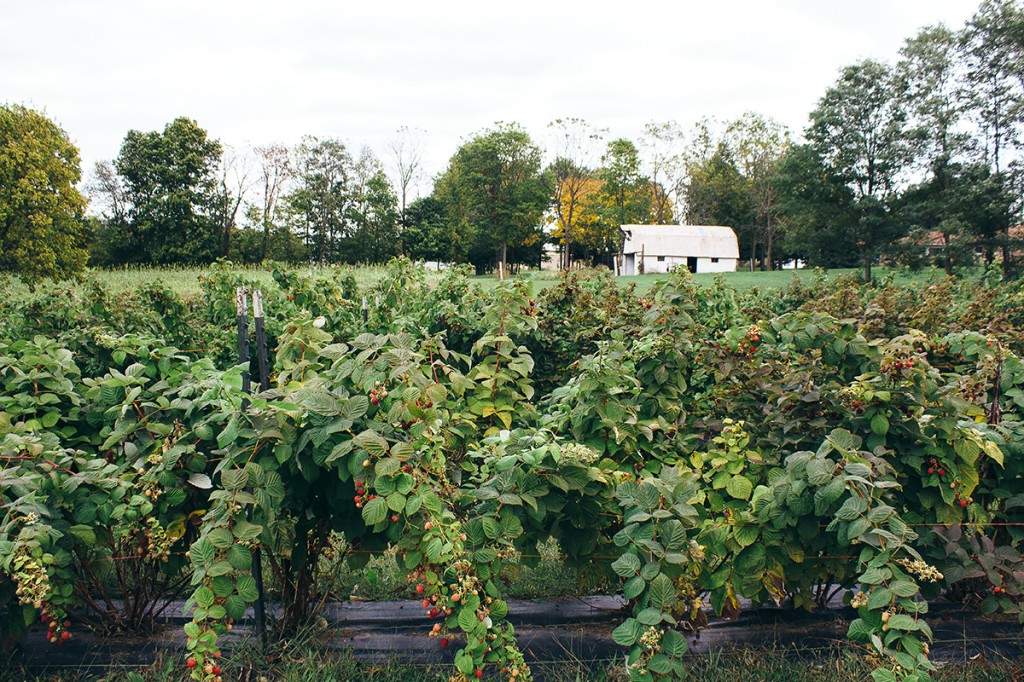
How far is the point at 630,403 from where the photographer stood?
272cm

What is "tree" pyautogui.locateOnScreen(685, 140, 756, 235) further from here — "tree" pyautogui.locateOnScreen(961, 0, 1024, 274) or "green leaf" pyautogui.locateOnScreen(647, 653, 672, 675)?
"green leaf" pyautogui.locateOnScreen(647, 653, 672, 675)

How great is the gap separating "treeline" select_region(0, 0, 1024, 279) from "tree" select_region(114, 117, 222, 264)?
0.10 metres

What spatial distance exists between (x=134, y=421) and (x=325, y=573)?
3.07ft

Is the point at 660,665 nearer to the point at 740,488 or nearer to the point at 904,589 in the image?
the point at 904,589

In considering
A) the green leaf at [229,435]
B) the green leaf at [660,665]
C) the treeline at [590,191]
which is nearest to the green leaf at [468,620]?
the green leaf at [660,665]

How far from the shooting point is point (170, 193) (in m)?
37.4

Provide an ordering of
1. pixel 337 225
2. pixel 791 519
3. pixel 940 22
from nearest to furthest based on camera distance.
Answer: pixel 791 519
pixel 940 22
pixel 337 225

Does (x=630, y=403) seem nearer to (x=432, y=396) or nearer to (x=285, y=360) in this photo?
(x=432, y=396)

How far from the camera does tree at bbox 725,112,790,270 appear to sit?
51.6m

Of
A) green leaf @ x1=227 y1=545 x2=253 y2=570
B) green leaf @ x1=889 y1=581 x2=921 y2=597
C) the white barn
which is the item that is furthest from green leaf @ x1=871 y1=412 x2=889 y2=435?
the white barn

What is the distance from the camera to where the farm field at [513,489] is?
186 centimetres

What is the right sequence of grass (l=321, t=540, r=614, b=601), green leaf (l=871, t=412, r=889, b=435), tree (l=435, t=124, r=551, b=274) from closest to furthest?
green leaf (l=871, t=412, r=889, b=435), grass (l=321, t=540, r=614, b=601), tree (l=435, t=124, r=551, b=274)

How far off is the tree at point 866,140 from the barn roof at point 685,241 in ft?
63.2

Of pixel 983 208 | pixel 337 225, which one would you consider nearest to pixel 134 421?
pixel 983 208
